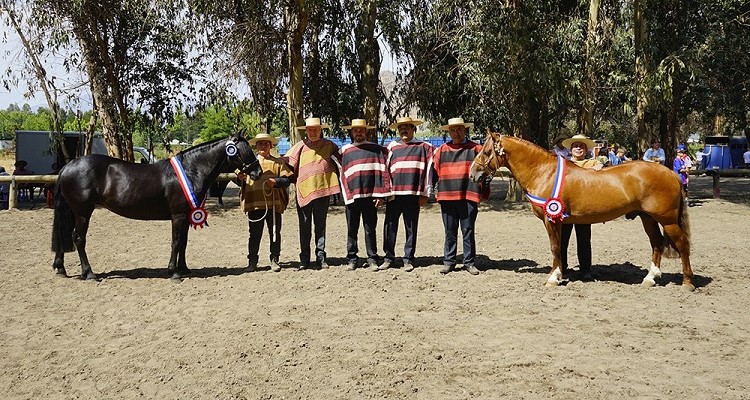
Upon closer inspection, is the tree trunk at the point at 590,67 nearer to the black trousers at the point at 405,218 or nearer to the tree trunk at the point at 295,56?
the tree trunk at the point at 295,56

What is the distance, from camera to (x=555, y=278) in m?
7.16

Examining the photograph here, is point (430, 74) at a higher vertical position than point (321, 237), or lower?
higher

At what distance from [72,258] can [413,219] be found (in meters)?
5.15

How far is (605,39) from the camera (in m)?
16.6

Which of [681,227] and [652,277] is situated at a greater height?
[681,227]

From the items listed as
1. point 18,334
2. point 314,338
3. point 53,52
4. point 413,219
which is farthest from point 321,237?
point 53,52

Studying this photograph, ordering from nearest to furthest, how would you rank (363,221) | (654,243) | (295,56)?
(654,243), (363,221), (295,56)

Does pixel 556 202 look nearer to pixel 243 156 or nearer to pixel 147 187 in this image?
pixel 243 156

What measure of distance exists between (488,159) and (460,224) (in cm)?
93

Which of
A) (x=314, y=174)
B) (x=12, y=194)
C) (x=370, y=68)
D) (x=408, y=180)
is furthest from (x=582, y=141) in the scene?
(x=12, y=194)

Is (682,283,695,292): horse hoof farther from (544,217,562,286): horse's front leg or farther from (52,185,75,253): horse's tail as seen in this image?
(52,185,75,253): horse's tail

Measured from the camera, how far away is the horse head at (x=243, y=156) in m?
7.78

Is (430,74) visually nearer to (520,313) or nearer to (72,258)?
(72,258)

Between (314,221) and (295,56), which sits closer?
(314,221)
